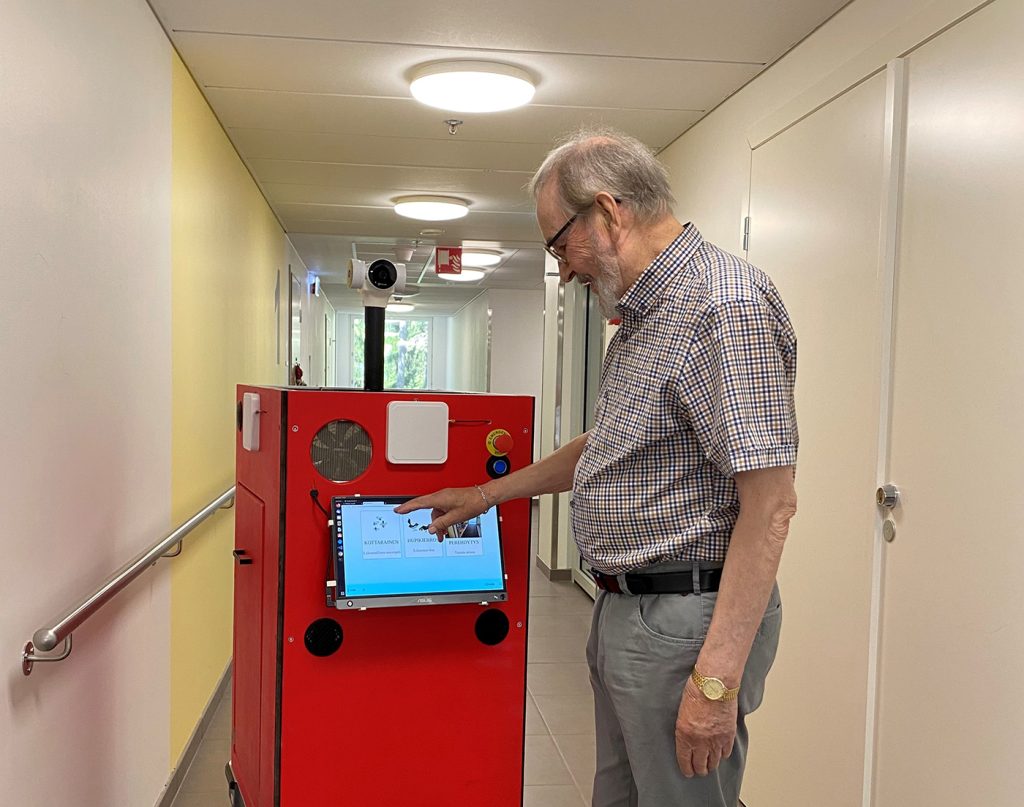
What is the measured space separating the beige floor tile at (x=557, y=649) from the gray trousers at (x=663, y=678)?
319cm

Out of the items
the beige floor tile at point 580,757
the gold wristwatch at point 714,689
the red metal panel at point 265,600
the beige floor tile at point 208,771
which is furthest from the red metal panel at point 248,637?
the beige floor tile at point 580,757

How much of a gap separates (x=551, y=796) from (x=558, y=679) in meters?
1.30

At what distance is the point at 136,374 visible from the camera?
257 cm

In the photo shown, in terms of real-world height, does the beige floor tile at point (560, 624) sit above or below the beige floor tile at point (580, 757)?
below

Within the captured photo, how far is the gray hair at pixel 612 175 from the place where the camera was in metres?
1.62

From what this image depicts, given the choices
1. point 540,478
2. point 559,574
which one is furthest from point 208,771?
point 559,574

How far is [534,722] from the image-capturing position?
3979 mm

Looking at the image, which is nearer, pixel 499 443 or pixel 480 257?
pixel 499 443

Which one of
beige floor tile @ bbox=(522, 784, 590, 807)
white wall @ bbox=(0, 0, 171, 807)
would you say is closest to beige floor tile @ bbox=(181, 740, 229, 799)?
white wall @ bbox=(0, 0, 171, 807)

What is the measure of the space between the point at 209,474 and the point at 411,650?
6.22ft

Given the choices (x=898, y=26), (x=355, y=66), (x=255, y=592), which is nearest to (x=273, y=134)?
(x=355, y=66)

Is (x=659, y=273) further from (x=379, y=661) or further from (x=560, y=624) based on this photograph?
(x=560, y=624)

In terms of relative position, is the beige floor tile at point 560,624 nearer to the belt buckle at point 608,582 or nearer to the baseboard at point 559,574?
the baseboard at point 559,574

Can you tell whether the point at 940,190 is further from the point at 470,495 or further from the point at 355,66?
the point at 355,66
